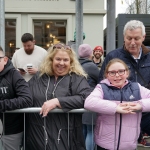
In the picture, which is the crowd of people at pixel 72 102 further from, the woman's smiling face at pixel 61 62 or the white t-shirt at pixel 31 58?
the white t-shirt at pixel 31 58

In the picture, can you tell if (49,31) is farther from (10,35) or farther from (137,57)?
(137,57)

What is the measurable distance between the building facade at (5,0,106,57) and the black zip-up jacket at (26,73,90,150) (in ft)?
33.8

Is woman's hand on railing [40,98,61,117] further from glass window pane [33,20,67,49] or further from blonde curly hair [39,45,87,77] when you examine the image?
glass window pane [33,20,67,49]

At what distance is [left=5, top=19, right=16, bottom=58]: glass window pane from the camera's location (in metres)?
12.8

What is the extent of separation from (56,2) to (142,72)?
10476 millimetres

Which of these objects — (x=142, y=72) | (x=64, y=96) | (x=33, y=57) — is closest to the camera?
(x=64, y=96)

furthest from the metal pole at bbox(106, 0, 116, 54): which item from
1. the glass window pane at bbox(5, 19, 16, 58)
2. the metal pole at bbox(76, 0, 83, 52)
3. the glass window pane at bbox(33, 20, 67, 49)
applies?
the glass window pane at bbox(5, 19, 16, 58)

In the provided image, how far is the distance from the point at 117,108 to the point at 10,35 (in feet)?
37.2

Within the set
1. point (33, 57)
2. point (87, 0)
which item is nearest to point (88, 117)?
point (33, 57)

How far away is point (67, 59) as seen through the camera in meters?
2.72

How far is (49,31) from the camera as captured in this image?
1330 cm

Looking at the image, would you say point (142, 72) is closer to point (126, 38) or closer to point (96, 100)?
point (126, 38)

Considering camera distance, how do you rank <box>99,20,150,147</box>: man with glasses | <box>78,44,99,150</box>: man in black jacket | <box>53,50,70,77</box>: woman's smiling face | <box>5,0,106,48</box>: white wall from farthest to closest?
<box>5,0,106,48</box>: white wall < <box>78,44,99,150</box>: man in black jacket < <box>99,20,150,147</box>: man with glasses < <box>53,50,70,77</box>: woman's smiling face

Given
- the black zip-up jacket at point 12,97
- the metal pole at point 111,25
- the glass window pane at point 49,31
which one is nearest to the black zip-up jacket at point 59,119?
the black zip-up jacket at point 12,97
